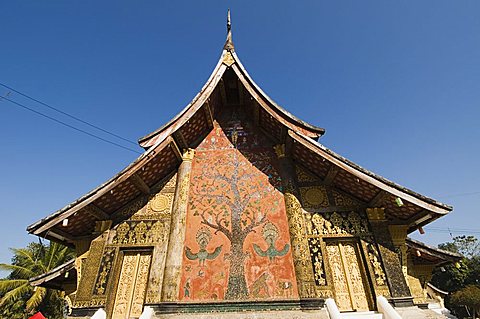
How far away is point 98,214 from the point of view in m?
6.41

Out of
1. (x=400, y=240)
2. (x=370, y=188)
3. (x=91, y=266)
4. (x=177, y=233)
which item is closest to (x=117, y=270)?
(x=91, y=266)

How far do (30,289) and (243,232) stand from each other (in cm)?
2129

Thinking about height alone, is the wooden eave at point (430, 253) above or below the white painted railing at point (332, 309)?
above

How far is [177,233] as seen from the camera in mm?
6367

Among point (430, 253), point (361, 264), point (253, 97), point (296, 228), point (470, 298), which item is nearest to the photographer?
point (361, 264)

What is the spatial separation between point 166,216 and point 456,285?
143 feet

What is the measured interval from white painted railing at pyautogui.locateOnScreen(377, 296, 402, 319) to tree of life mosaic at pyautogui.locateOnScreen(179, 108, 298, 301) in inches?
64.9

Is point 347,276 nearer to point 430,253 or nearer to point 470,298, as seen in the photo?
point 430,253

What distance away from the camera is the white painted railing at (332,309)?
4.96m

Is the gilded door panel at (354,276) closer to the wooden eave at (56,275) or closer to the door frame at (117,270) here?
the door frame at (117,270)

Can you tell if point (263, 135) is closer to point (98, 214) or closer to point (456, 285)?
point (98, 214)

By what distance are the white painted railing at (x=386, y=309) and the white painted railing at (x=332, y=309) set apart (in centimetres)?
89

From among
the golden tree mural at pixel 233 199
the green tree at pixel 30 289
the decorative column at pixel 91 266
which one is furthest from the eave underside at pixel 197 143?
the green tree at pixel 30 289

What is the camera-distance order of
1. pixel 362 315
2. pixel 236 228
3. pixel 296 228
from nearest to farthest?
pixel 362 315 → pixel 296 228 → pixel 236 228
